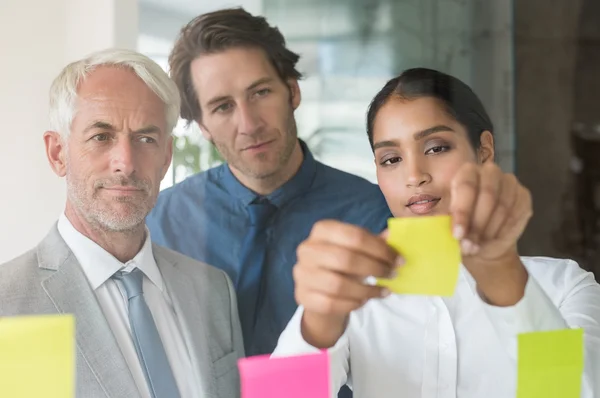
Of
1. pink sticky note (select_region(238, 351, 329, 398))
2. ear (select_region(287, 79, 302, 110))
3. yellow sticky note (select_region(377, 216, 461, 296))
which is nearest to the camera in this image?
yellow sticky note (select_region(377, 216, 461, 296))

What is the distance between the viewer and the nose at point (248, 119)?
31.2 inches

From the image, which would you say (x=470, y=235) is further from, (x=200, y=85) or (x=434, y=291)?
(x=200, y=85)

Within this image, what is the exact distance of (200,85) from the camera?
80 cm

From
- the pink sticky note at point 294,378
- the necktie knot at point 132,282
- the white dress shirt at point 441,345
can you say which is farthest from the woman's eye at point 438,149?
the necktie knot at point 132,282

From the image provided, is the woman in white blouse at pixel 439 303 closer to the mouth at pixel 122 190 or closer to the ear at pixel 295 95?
the ear at pixel 295 95

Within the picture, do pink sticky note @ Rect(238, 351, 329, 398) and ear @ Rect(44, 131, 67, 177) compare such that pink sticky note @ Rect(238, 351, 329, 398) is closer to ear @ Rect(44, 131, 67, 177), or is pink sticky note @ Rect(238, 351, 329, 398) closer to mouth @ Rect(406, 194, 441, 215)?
mouth @ Rect(406, 194, 441, 215)

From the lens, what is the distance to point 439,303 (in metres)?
0.78

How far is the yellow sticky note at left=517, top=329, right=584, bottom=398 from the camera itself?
0.72m

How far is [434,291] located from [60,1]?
1.87 feet

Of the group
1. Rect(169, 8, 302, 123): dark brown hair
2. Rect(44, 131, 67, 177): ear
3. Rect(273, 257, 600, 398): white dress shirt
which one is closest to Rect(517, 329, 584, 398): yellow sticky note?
Rect(273, 257, 600, 398): white dress shirt

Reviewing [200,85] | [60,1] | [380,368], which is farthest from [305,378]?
[60,1]

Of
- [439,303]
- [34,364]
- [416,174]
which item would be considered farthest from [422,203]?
[34,364]

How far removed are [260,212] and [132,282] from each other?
0.17 meters

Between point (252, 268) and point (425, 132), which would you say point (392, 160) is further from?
point (252, 268)
